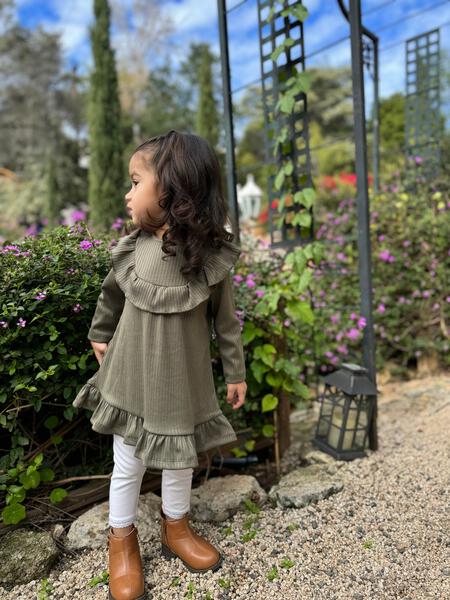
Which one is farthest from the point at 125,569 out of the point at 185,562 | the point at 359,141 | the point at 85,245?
the point at 359,141

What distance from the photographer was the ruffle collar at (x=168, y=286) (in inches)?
51.4

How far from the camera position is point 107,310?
57.2 inches

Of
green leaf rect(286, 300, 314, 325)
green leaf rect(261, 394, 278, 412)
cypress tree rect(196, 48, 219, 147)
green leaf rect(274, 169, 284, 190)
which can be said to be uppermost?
cypress tree rect(196, 48, 219, 147)

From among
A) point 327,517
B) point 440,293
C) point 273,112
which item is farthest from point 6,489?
point 440,293

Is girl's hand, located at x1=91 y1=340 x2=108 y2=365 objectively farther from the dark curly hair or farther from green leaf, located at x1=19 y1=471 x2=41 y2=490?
green leaf, located at x1=19 y1=471 x2=41 y2=490

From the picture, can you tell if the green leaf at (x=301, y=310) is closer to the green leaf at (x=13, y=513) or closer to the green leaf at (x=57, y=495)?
the green leaf at (x=57, y=495)

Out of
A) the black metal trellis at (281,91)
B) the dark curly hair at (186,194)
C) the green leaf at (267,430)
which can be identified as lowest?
the green leaf at (267,430)

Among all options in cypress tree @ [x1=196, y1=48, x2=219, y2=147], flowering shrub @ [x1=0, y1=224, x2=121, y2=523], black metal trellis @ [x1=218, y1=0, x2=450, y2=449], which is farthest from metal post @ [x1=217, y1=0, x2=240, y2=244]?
cypress tree @ [x1=196, y1=48, x2=219, y2=147]

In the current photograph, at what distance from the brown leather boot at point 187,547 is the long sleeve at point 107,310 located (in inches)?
24.8

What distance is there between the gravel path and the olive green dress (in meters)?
0.42

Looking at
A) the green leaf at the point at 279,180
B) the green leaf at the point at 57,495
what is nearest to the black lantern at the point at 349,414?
the green leaf at the point at 279,180

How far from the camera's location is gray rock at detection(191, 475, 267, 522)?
1.77 metres

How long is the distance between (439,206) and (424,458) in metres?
2.16

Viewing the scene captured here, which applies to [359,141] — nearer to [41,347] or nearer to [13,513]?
[41,347]
